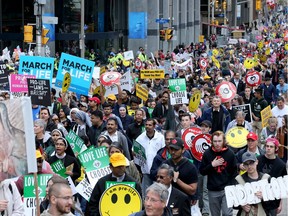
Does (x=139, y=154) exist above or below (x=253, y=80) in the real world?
below

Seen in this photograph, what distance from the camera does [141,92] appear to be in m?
19.8

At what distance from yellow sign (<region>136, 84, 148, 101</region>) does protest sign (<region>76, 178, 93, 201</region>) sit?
931 centimetres

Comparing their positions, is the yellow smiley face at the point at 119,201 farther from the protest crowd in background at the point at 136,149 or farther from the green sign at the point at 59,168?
the green sign at the point at 59,168

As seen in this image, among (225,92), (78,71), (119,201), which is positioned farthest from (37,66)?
(119,201)

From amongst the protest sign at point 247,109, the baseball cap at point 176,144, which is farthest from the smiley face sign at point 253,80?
the baseball cap at point 176,144

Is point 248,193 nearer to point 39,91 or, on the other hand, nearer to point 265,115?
point 39,91

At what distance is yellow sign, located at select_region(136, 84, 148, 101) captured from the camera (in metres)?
19.8

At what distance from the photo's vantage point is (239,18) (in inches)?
4739

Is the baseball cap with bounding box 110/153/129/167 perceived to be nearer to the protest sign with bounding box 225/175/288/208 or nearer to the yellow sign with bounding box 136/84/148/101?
the protest sign with bounding box 225/175/288/208

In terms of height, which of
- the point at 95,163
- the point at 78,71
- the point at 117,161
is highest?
the point at 78,71

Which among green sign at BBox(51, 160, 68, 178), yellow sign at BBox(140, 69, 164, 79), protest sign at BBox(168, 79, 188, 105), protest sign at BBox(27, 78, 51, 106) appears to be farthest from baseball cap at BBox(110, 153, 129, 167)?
yellow sign at BBox(140, 69, 164, 79)

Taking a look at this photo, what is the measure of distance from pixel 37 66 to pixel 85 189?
7882 mm

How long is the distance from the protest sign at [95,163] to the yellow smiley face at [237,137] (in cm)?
310

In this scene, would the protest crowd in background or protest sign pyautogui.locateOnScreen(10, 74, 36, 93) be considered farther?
protest sign pyautogui.locateOnScreen(10, 74, 36, 93)
